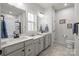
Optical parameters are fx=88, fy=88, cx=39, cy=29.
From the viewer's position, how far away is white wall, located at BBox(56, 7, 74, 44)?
5477mm

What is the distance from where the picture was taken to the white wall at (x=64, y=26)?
5.48 m

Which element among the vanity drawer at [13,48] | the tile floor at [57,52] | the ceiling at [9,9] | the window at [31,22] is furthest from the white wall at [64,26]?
the vanity drawer at [13,48]

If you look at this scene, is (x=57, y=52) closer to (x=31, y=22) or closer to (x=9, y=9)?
(x=31, y=22)

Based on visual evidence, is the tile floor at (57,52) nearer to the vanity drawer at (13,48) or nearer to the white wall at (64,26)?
the white wall at (64,26)

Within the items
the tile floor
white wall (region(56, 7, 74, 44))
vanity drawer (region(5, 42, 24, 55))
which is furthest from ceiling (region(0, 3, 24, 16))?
white wall (region(56, 7, 74, 44))

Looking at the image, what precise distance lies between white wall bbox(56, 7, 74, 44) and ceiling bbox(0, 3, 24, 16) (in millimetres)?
3497

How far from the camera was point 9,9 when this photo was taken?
2619mm

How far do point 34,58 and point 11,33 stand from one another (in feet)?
6.58

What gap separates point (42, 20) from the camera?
17.5 ft

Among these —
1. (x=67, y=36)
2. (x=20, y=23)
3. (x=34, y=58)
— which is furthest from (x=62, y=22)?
(x=34, y=58)

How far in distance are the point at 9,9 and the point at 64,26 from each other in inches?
161

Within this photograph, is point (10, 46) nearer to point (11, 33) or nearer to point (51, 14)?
point (11, 33)

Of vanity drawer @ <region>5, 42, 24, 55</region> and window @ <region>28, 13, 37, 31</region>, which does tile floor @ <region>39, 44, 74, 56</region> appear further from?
vanity drawer @ <region>5, 42, 24, 55</region>

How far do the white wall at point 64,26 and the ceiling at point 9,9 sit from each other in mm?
3497
